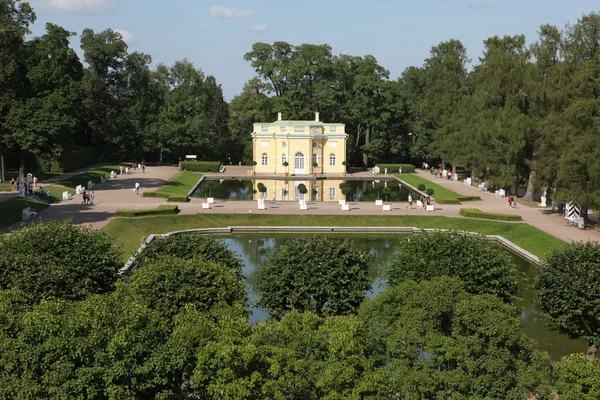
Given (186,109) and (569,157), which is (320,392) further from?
(186,109)

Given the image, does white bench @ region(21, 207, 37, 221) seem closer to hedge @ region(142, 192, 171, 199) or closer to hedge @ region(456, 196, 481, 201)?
hedge @ region(142, 192, 171, 199)

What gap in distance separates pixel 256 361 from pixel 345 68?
70.8 metres

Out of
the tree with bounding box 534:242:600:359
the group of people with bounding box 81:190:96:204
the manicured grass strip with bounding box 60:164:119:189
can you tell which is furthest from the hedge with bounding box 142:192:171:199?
the tree with bounding box 534:242:600:359

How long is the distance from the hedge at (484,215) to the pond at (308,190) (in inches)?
319

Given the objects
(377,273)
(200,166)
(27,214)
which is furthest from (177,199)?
(200,166)

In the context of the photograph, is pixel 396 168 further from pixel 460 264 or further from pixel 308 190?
pixel 460 264

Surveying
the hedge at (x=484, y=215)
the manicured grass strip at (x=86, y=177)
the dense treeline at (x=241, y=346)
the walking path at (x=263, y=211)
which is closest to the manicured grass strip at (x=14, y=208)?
the walking path at (x=263, y=211)

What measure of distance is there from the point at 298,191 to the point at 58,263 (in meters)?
40.6

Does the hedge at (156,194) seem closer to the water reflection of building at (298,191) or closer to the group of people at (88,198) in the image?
the group of people at (88,198)

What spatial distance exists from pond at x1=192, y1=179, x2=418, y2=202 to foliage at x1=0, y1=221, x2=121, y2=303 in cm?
3325

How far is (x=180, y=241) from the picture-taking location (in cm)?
2553

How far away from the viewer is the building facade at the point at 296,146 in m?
76.0

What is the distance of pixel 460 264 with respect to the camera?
24062 millimetres

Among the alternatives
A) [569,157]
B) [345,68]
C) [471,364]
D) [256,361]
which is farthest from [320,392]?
[345,68]
